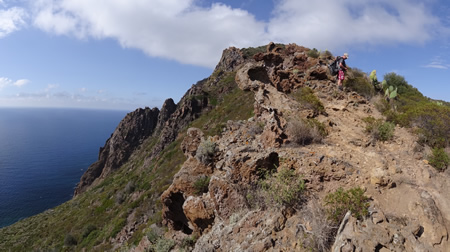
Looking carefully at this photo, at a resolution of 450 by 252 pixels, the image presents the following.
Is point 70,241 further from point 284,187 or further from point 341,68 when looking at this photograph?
point 341,68

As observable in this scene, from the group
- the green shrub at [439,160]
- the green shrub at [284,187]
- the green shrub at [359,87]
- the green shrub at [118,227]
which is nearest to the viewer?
the green shrub at [284,187]

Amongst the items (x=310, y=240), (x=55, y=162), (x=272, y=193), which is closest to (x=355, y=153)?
(x=272, y=193)

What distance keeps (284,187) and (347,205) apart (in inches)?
56.8

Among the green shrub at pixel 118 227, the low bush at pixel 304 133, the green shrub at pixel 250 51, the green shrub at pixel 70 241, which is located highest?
the green shrub at pixel 250 51

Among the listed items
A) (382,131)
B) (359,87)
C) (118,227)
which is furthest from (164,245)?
(118,227)

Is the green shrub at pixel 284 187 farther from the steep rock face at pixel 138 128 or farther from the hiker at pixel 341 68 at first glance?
the steep rock face at pixel 138 128

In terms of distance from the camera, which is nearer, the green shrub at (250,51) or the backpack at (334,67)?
the backpack at (334,67)

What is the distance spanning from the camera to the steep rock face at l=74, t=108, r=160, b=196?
6701 cm

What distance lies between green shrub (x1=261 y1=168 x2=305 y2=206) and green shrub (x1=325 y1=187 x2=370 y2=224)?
0.74 meters

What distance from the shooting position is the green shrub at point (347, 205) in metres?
4.48

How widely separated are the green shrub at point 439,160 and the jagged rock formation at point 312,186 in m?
0.19

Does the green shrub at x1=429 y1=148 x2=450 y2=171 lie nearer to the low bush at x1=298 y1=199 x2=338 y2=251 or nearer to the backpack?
the low bush at x1=298 y1=199 x2=338 y2=251

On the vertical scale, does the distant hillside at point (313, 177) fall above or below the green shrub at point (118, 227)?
above

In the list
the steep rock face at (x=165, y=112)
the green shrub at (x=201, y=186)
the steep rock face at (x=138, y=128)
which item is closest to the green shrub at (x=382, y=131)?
the green shrub at (x=201, y=186)
